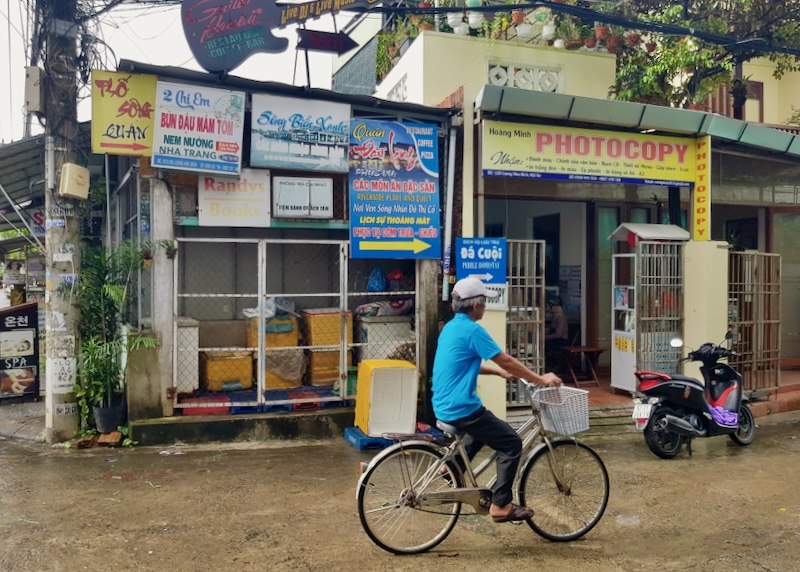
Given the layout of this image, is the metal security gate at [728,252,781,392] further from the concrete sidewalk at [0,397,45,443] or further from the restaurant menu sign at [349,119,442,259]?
the concrete sidewalk at [0,397,45,443]

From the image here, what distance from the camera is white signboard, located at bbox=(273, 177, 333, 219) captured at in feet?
24.5

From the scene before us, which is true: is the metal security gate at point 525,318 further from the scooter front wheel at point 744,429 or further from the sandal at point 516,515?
the sandal at point 516,515

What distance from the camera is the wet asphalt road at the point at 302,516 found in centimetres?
435

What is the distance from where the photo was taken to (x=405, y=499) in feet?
14.1

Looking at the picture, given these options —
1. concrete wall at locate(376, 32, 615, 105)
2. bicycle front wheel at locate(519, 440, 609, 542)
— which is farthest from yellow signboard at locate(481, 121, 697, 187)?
bicycle front wheel at locate(519, 440, 609, 542)

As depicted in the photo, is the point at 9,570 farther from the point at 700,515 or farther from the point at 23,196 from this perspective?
the point at 23,196

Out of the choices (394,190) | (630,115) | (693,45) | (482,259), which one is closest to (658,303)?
(630,115)

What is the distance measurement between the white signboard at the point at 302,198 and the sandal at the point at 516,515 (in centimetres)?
429

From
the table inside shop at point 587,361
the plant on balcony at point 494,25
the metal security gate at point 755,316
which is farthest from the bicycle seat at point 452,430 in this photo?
the plant on balcony at point 494,25

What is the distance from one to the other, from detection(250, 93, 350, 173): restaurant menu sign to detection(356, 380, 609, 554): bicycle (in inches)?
159

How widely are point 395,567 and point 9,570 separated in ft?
7.90

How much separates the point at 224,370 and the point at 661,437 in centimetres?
496

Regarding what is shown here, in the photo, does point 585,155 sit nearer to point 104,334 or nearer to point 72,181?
point 72,181

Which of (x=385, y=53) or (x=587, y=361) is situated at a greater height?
(x=385, y=53)
